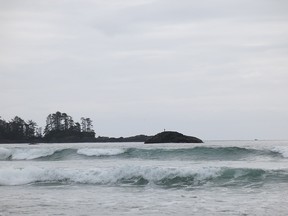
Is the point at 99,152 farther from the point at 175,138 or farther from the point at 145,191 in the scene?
the point at 175,138

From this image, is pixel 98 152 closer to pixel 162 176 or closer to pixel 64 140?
pixel 162 176

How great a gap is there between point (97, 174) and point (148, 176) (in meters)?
2.22

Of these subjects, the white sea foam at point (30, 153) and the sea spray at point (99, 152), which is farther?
the white sea foam at point (30, 153)

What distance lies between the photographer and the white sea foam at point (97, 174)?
61.1 feet

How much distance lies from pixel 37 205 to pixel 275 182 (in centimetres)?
882

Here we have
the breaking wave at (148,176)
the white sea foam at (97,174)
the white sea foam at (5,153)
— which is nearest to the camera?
the breaking wave at (148,176)

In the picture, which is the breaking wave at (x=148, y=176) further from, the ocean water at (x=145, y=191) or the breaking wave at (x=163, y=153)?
the breaking wave at (x=163, y=153)

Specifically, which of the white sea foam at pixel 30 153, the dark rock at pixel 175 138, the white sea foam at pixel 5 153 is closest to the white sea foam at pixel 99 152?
the white sea foam at pixel 30 153

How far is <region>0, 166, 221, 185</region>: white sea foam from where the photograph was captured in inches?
733

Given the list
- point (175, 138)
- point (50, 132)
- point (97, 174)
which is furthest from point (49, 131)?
point (97, 174)

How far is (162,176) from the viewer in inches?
738

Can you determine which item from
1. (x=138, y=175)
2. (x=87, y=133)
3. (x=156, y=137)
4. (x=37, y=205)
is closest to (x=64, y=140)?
(x=87, y=133)

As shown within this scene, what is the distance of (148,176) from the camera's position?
748 inches

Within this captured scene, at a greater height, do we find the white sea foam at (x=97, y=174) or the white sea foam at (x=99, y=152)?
the white sea foam at (x=99, y=152)
